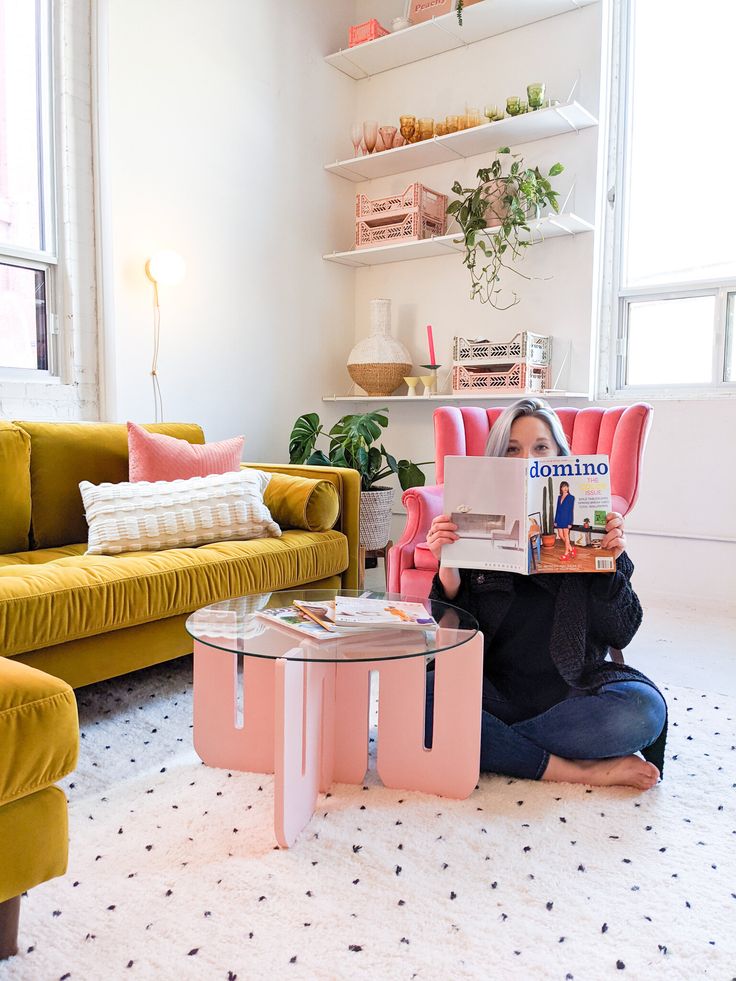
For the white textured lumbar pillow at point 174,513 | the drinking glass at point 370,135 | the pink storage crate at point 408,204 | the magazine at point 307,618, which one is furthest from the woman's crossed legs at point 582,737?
the drinking glass at point 370,135

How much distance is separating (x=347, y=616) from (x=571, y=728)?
0.54 meters

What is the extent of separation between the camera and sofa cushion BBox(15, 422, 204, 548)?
2467mm

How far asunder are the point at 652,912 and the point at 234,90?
3635 millimetres

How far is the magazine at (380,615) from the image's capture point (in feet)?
4.85

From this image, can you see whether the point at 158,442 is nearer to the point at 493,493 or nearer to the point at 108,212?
the point at 108,212

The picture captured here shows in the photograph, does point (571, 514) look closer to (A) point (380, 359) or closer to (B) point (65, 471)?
(B) point (65, 471)

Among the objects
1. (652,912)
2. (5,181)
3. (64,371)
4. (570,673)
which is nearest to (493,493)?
(570,673)

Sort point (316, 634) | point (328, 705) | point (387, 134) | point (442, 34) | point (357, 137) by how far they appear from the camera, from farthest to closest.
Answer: point (357, 137) < point (387, 134) < point (442, 34) < point (328, 705) < point (316, 634)

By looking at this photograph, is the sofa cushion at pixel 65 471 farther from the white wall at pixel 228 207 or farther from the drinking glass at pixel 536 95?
the drinking glass at pixel 536 95

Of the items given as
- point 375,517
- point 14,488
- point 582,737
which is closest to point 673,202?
point 375,517

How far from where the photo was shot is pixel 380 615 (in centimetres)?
153

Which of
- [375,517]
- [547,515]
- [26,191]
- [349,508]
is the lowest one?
[375,517]

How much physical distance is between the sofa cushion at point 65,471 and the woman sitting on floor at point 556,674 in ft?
4.68

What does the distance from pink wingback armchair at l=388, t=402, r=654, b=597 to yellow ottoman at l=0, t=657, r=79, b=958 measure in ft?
5.02
